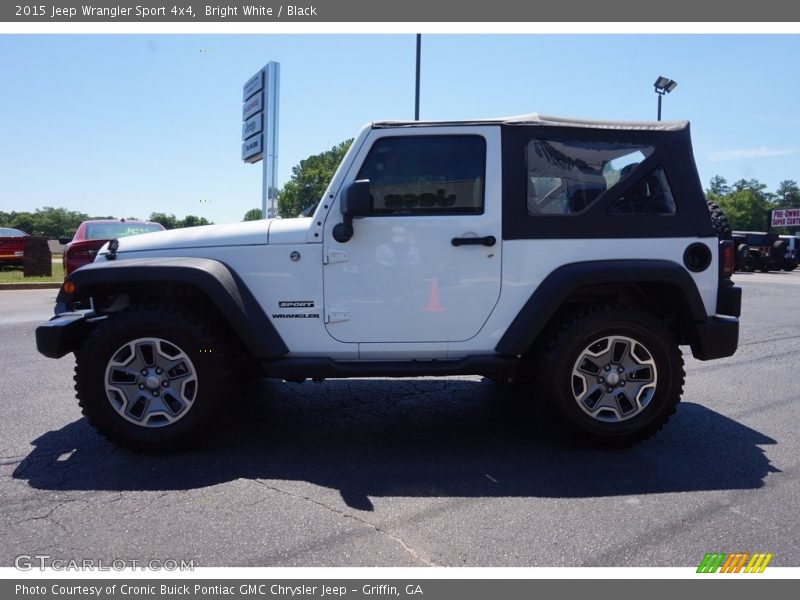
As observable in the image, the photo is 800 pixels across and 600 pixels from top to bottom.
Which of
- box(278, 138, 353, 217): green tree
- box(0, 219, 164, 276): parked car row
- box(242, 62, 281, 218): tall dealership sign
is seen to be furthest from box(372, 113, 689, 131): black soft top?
box(278, 138, 353, 217): green tree

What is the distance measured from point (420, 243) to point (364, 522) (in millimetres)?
1708

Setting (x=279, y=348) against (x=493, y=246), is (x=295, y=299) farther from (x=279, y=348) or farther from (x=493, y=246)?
(x=493, y=246)

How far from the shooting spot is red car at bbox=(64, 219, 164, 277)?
358 inches

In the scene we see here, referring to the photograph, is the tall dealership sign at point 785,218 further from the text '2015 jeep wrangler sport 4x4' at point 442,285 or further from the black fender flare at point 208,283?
the black fender flare at point 208,283

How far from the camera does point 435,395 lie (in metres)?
5.11

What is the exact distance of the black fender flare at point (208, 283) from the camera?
352cm

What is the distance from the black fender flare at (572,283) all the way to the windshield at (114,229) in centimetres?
818

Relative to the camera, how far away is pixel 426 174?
12.3ft

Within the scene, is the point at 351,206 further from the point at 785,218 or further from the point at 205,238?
the point at 785,218

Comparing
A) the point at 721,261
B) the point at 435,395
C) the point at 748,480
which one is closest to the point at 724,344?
the point at 721,261

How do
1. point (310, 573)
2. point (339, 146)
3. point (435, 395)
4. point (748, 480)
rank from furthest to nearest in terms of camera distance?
point (339, 146) < point (435, 395) < point (748, 480) < point (310, 573)

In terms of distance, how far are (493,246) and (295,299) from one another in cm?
131

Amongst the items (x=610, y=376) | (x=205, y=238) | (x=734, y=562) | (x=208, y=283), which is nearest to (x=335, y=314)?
(x=208, y=283)

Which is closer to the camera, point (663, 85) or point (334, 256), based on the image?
point (334, 256)
